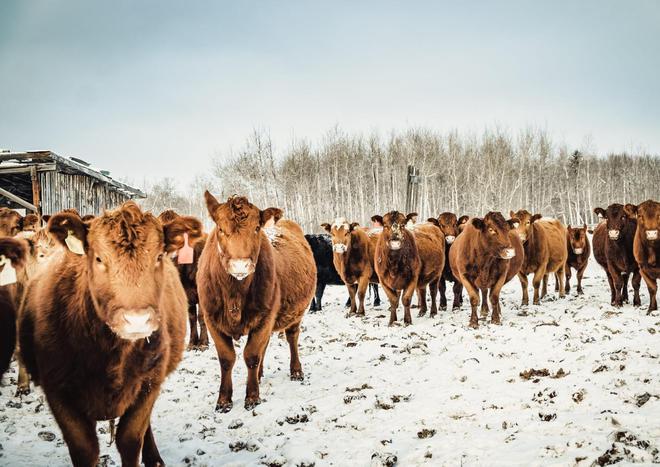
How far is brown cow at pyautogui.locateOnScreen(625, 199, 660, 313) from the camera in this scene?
8867 mm

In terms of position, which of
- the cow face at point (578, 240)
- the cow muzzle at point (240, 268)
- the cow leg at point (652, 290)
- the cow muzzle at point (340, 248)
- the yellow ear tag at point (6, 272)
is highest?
the yellow ear tag at point (6, 272)

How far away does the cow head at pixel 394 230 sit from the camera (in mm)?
10023

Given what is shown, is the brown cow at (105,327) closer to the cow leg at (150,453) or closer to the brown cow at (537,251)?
the cow leg at (150,453)

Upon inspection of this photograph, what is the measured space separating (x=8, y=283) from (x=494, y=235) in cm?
816

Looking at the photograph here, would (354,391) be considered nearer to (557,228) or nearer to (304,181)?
(557,228)

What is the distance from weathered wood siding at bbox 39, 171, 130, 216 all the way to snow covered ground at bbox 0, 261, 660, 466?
1071 cm

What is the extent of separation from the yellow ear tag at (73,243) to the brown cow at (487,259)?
24.4 ft

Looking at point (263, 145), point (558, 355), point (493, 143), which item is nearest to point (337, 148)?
point (263, 145)

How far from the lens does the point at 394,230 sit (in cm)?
1012

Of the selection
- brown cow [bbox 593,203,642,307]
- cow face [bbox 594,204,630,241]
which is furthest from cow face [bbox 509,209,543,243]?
cow face [bbox 594,204,630,241]

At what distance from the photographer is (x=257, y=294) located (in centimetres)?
517

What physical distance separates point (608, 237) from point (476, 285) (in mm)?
3497

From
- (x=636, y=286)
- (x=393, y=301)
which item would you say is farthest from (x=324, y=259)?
(x=636, y=286)

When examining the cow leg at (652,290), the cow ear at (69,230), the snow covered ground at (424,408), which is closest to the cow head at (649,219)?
the cow leg at (652,290)
